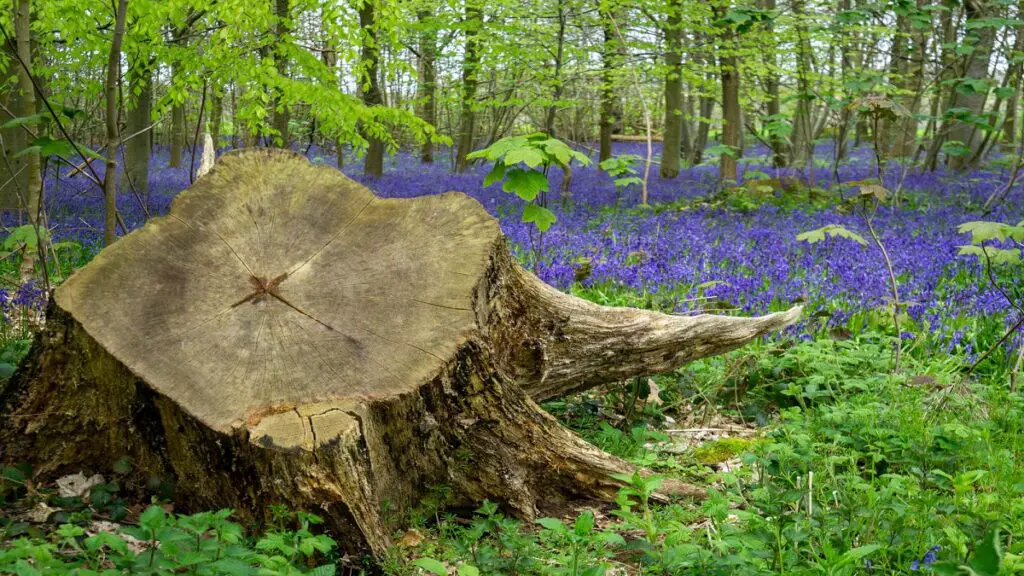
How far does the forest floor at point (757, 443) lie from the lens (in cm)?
215

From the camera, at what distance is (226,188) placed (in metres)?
2.94

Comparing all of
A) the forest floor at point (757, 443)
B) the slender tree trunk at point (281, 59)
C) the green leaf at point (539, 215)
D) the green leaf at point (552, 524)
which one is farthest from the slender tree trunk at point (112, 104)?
the green leaf at point (552, 524)

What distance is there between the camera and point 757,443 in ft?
11.5

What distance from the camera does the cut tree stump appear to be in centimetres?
234

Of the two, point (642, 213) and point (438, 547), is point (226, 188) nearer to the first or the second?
point (438, 547)

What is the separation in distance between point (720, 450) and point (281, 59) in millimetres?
8033

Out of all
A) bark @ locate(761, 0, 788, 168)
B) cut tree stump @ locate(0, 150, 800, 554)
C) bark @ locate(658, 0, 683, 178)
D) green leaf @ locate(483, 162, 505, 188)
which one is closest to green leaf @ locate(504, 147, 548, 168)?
green leaf @ locate(483, 162, 505, 188)

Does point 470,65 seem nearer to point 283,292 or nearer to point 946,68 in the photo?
point 946,68

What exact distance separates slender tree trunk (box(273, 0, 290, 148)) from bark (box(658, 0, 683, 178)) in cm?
443

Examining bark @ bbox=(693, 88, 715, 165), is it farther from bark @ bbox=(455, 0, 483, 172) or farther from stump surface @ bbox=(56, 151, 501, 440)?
stump surface @ bbox=(56, 151, 501, 440)

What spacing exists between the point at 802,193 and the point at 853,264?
6.44 meters

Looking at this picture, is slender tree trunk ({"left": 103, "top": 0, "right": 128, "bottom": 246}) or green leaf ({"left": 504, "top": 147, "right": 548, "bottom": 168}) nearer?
slender tree trunk ({"left": 103, "top": 0, "right": 128, "bottom": 246})

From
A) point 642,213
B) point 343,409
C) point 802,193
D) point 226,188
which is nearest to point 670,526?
point 343,409

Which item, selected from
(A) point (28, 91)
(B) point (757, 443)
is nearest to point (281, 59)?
(A) point (28, 91)
